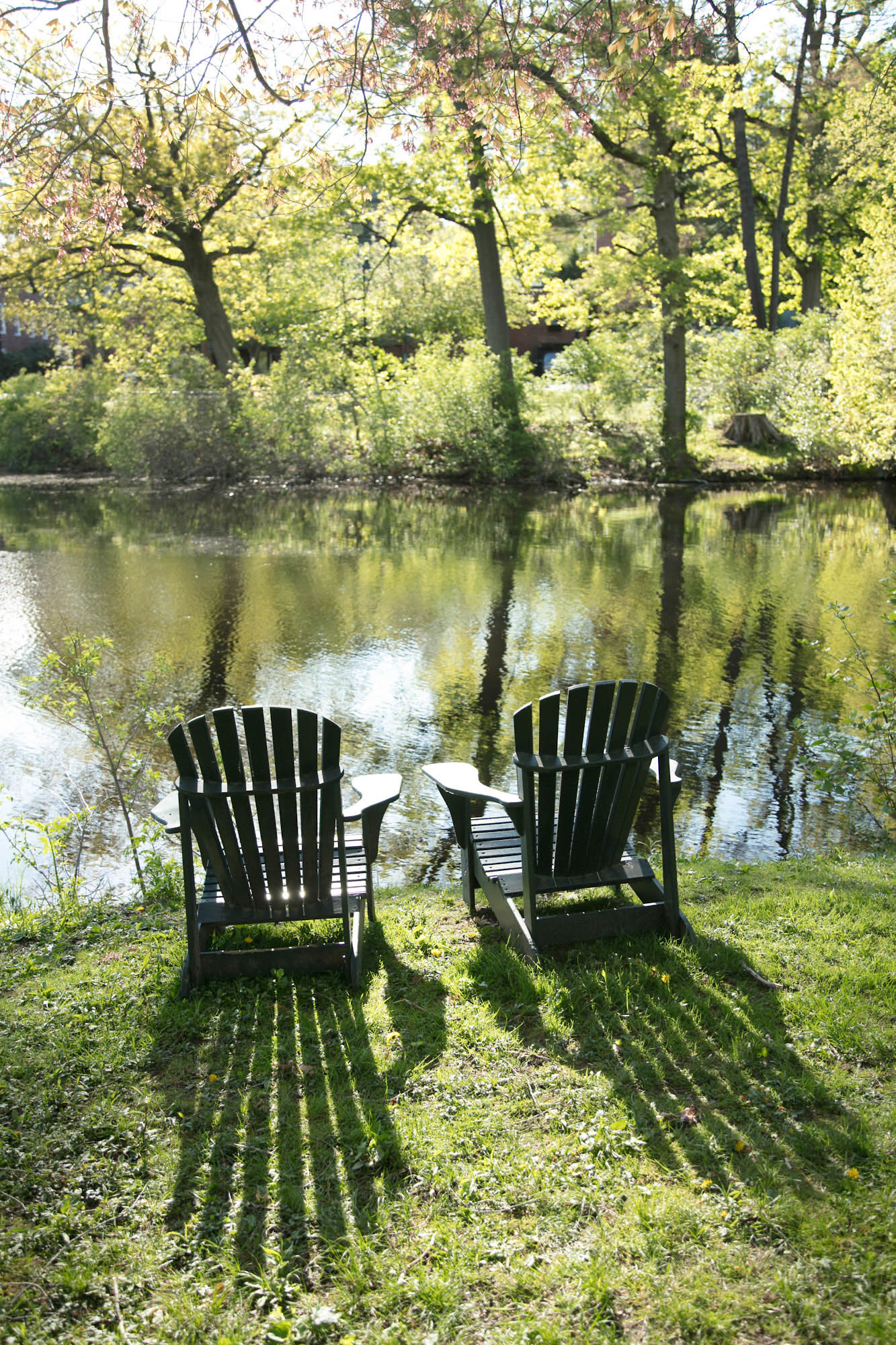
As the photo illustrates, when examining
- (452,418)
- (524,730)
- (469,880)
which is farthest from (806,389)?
(524,730)

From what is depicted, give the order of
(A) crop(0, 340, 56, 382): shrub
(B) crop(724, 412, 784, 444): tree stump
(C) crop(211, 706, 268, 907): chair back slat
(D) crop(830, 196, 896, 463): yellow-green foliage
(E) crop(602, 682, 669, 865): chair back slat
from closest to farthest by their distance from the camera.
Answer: (C) crop(211, 706, 268, 907): chair back slat < (E) crop(602, 682, 669, 865): chair back slat < (D) crop(830, 196, 896, 463): yellow-green foliage < (B) crop(724, 412, 784, 444): tree stump < (A) crop(0, 340, 56, 382): shrub

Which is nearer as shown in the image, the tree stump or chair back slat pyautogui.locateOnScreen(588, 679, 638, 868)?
chair back slat pyautogui.locateOnScreen(588, 679, 638, 868)

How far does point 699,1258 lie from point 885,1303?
42 centimetres

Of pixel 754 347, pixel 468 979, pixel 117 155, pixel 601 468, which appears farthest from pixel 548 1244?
pixel 754 347

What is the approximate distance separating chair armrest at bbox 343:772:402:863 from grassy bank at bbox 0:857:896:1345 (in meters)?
0.46

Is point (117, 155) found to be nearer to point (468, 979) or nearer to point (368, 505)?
point (468, 979)

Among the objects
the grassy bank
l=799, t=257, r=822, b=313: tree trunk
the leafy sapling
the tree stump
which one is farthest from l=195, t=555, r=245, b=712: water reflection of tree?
l=799, t=257, r=822, b=313: tree trunk

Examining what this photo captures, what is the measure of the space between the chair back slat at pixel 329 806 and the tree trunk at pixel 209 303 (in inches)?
1035

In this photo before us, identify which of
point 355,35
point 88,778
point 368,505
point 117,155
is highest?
point 355,35

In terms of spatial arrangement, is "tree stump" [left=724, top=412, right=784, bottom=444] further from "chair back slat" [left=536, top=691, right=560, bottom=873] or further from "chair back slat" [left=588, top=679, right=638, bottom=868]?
"chair back slat" [left=536, top=691, right=560, bottom=873]

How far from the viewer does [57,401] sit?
3170 centimetres

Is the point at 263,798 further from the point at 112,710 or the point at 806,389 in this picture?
the point at 806,389

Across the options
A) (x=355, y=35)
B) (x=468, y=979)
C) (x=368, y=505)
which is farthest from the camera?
(x=368, y=505)

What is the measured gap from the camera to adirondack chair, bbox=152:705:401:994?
377cm
